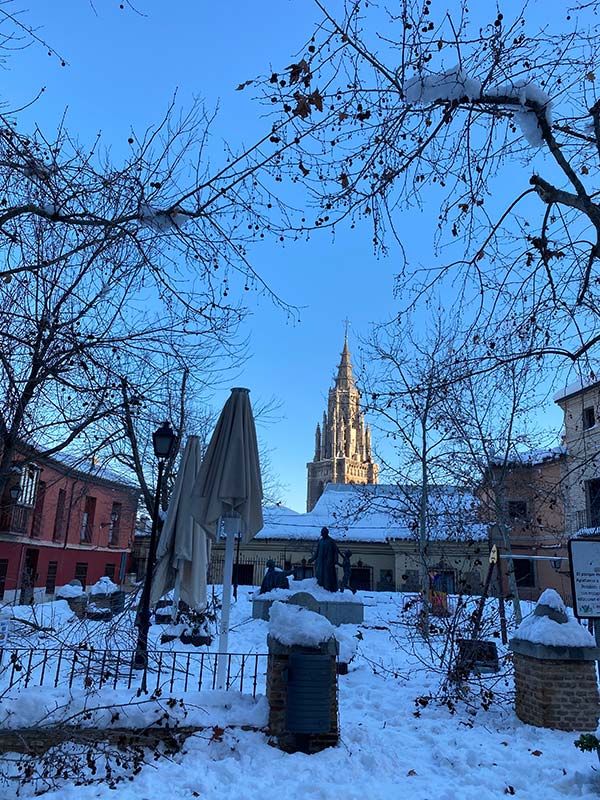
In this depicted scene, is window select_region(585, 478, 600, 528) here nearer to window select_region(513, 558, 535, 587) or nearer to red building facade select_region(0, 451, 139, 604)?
window select_region(513, 558, 535, 587)

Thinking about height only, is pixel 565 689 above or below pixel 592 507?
below

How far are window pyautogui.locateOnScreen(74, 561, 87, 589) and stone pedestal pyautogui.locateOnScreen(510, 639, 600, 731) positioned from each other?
28.9 meters

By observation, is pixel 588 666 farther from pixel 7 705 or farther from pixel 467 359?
pixel 7 705

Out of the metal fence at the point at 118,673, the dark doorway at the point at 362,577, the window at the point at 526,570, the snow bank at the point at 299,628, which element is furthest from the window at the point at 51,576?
the snow bank at the point at 299,628

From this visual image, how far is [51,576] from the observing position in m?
28.0

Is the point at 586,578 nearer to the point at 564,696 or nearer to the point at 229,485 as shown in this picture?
the point at 564,696

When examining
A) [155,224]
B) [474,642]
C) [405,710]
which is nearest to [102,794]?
[405,710]

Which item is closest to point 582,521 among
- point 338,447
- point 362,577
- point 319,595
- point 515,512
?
point 515,512

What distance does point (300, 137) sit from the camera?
496 centimetres

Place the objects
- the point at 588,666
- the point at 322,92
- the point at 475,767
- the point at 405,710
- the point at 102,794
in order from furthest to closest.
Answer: the point at 405,710 < the point at 588,666 < the point at 475,767 < the point at 322,92 < the point at 102,794

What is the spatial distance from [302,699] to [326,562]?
10.6 meters

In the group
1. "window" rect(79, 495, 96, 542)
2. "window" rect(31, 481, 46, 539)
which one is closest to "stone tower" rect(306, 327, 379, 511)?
"window" rect(79, 495, 96, 542)

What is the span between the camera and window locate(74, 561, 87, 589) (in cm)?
3086

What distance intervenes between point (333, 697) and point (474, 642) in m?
3.63
